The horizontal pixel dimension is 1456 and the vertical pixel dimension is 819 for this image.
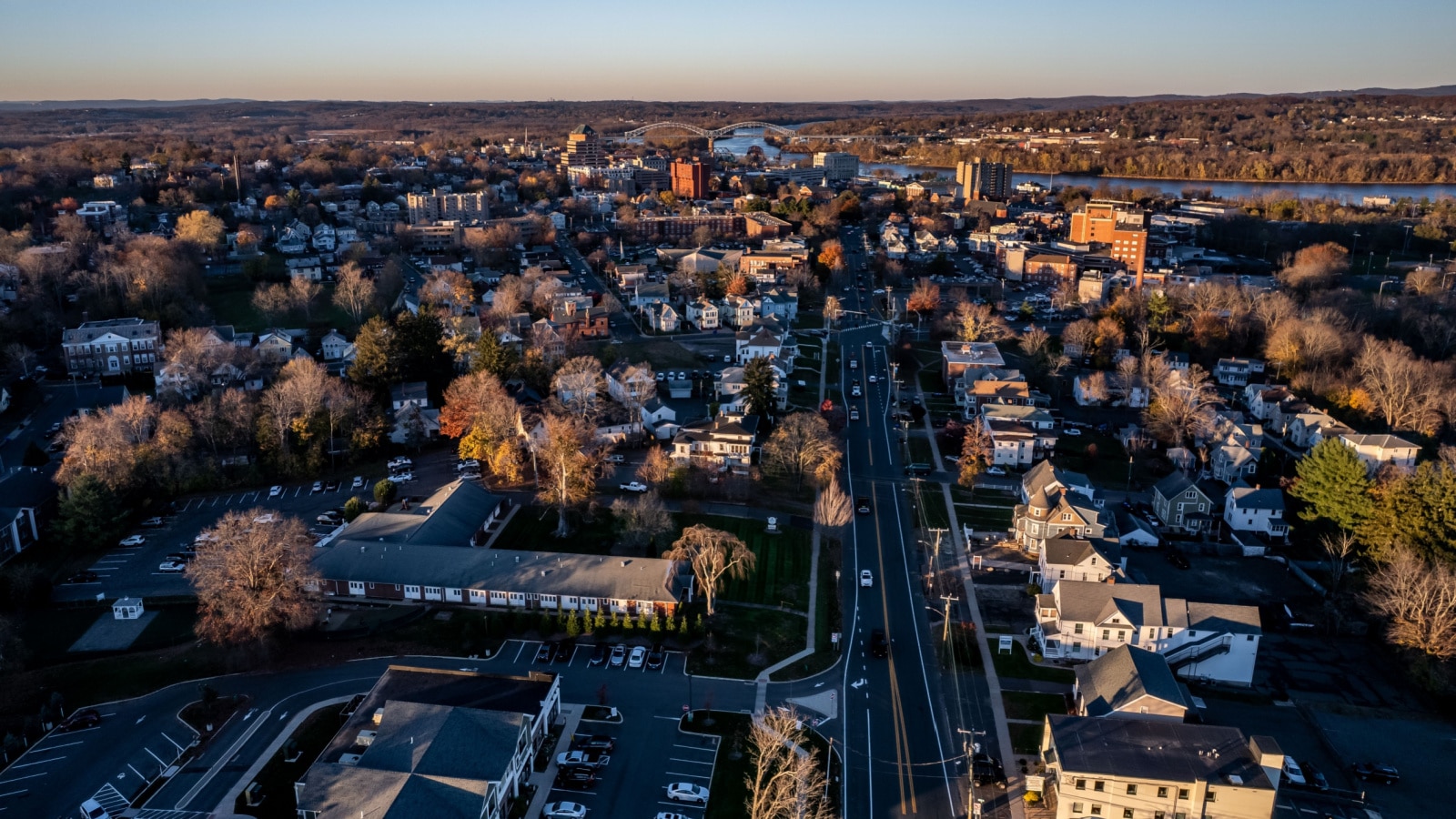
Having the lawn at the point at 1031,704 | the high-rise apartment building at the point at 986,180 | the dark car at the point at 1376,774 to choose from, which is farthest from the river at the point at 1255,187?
the lawn at the point at 1031,704

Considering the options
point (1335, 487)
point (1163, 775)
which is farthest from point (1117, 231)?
point (1163, 775)

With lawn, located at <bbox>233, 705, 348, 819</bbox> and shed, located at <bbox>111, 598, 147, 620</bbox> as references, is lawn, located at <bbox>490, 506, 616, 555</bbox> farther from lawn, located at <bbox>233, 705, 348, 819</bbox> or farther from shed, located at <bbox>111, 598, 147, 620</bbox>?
shed, located at <bbox>111, 598, 147, 620</bbox>

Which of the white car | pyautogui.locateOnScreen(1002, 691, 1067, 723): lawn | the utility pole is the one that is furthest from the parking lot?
pyautogui.locateOnScreen(1002, 691, 1067, 723): lawn

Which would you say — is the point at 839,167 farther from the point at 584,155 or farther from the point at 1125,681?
the point at 1125,681

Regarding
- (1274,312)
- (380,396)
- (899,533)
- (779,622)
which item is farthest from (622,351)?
(1274,312)

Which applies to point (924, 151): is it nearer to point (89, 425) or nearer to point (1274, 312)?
point (1274, 312)

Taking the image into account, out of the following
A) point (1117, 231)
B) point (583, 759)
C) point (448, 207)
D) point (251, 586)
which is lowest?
point (583, 759)

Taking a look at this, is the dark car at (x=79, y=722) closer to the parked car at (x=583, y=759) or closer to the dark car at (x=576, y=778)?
the parked car at (x=583, y=759)
